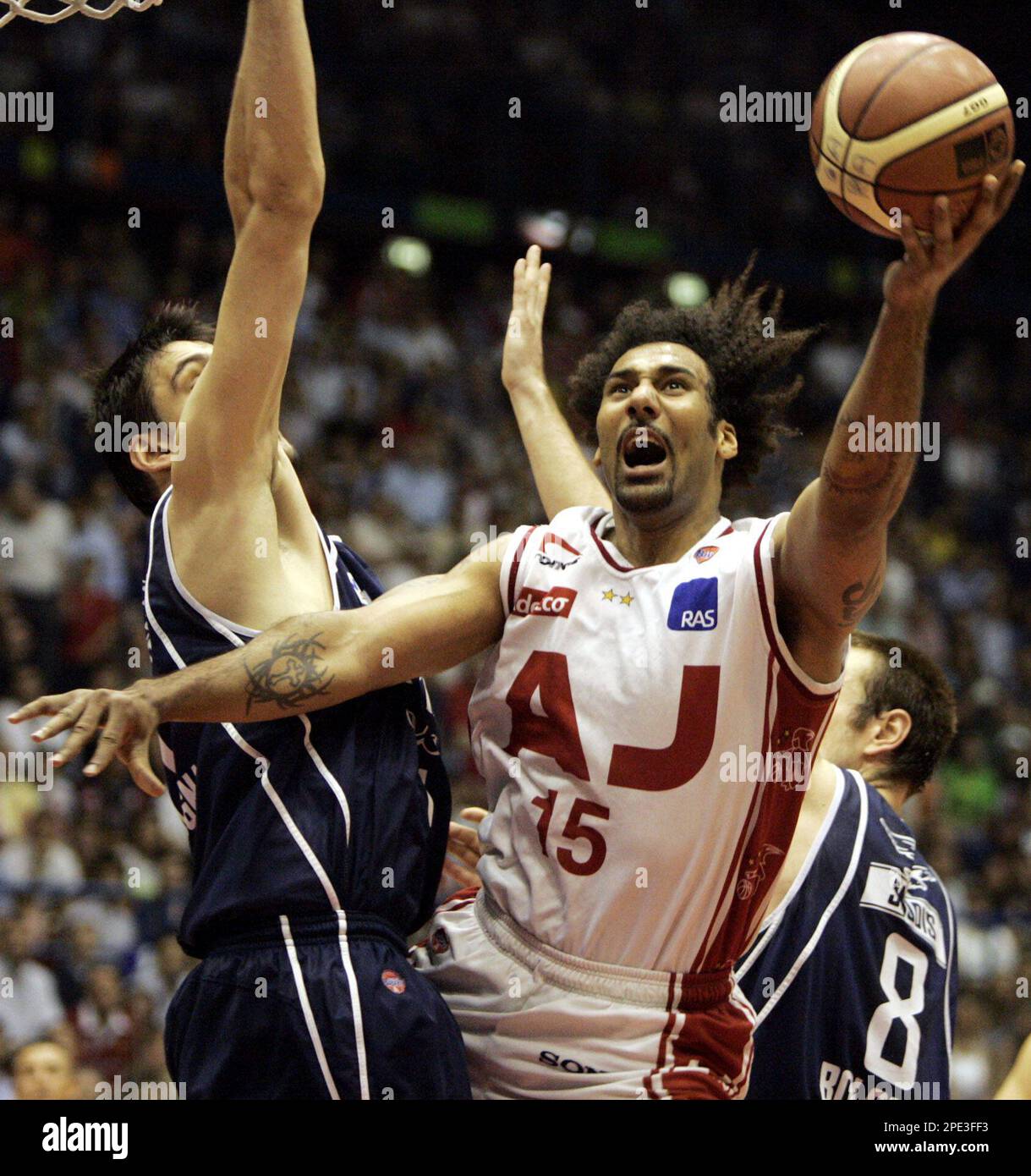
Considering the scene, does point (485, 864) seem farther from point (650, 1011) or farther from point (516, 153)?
point (516, 153)

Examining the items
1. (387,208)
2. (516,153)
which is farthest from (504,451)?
(516,153)

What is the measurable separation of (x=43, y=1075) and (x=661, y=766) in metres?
4.24

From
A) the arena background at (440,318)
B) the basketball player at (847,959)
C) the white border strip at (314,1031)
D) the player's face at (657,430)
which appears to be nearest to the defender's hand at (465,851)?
the basketball player at (847,959)

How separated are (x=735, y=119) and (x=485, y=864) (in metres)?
14.1

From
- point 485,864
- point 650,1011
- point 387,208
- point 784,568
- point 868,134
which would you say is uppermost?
point 387,208

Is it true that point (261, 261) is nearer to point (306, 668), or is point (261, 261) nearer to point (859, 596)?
point (306, 668)

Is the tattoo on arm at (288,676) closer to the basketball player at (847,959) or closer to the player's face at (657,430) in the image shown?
the player's face at (657,430)

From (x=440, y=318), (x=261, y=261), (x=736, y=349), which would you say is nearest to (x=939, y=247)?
(x=736, y=349)

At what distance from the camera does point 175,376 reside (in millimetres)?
4227

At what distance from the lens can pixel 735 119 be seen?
16.7 meters

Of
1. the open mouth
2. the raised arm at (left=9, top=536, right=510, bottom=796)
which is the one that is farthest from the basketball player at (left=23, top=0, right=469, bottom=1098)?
the open mouth

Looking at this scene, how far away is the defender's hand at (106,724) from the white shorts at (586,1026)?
0.98m

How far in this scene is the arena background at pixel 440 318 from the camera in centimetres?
911

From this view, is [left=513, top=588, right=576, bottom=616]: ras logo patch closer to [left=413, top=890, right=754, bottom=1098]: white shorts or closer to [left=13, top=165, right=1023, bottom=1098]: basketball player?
[left=13, top=165, right=1023, bottom=1098]: basketball player
